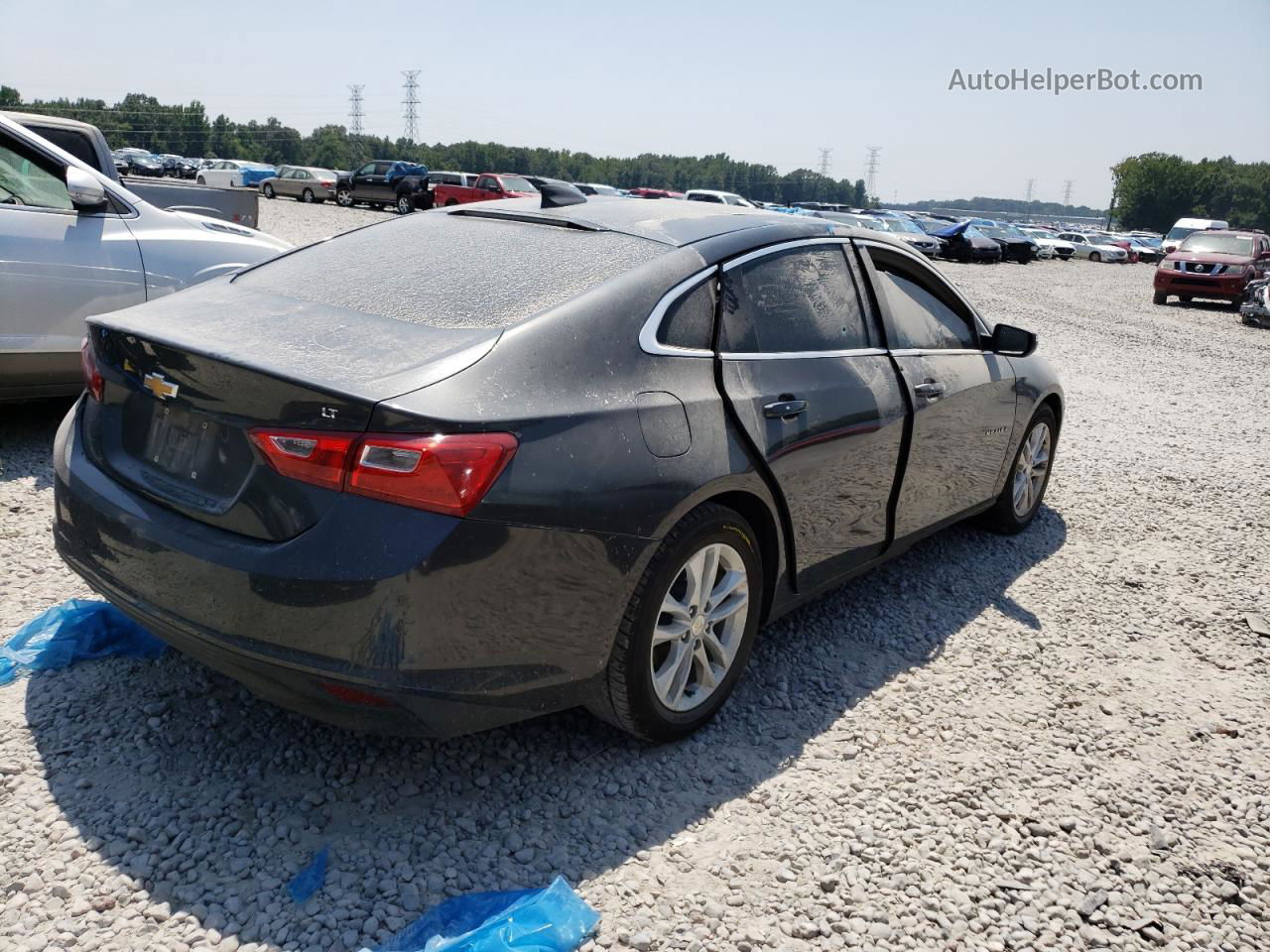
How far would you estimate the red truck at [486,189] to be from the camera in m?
32.2

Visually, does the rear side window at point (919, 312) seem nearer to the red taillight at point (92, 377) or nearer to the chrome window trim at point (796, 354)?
the chrome window trim at point (796, 354)

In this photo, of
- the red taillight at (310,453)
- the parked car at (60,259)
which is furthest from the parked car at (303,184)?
the red taillight at (310,453)

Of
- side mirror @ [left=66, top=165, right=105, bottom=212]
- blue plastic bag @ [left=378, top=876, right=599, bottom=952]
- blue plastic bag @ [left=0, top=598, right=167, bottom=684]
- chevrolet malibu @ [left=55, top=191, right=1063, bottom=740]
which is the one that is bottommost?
blue plastic bag @ [left=378, top=876, right=599, bottom=952]

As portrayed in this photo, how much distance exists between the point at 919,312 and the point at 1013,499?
5.06 ft

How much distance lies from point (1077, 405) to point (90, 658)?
29.5 ft

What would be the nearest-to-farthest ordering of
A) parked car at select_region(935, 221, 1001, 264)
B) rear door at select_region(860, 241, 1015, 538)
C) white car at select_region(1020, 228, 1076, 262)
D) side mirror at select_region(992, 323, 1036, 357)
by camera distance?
rear door at select_region(860, 241, 1015, 538), side mirror at select_region(992, 323, 1036, 357), parked car at select_region(935, 221, 1001, 264), white car at select_region(1020, 228, 1076, 262)

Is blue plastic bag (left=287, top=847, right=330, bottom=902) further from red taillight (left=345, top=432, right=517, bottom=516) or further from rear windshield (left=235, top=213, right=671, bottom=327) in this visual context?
rear windshield (left=235, top=213, right=671, bottom=327)

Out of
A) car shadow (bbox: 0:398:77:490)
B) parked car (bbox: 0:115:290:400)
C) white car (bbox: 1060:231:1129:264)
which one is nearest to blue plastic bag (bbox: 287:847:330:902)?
car shadow (bbox: 0:398:77:490)

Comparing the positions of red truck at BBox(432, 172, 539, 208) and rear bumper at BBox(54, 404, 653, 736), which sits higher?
red truck at BBox(432, 172, 539, 208)

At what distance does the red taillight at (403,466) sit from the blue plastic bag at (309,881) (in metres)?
0.96

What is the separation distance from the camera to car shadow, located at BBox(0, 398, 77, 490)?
17.2ft

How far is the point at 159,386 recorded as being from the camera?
278cm

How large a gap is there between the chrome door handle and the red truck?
28294 millimetres

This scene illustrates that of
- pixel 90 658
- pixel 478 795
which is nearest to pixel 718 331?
pixel 478 795
